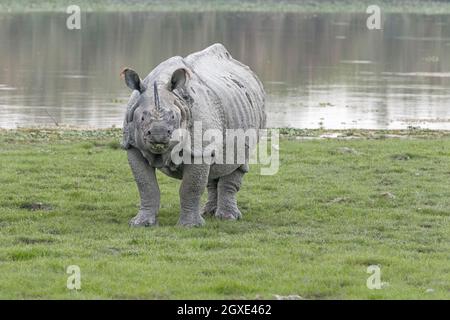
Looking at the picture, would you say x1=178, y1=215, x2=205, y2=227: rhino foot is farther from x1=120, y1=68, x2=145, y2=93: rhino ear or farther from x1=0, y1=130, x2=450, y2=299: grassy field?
x1=120, y1=68, x2=145, y2=93: rhino ear

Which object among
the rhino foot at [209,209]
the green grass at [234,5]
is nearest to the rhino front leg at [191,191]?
the rhino foot at [209,209]

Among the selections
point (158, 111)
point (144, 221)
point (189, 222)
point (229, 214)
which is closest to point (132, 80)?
point (158, 111)

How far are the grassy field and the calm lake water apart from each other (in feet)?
24.2

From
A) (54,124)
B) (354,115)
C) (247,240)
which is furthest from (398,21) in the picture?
(247,240)

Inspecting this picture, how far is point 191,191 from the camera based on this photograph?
13.4 metres

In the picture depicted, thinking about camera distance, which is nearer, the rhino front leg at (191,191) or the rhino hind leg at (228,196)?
the rhino front leg at (191,191)

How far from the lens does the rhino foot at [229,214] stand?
14.3 metres

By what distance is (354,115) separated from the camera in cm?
2900

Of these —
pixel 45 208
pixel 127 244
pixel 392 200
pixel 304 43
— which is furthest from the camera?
pixel 304 43

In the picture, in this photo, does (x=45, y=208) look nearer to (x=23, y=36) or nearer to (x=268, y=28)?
(x=23, y=36)

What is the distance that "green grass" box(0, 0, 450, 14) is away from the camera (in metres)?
75.4

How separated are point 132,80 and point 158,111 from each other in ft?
2.10

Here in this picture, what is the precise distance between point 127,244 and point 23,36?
136 feet

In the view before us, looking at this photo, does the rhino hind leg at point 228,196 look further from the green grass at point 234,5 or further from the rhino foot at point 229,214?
the green grass at point 234,5
